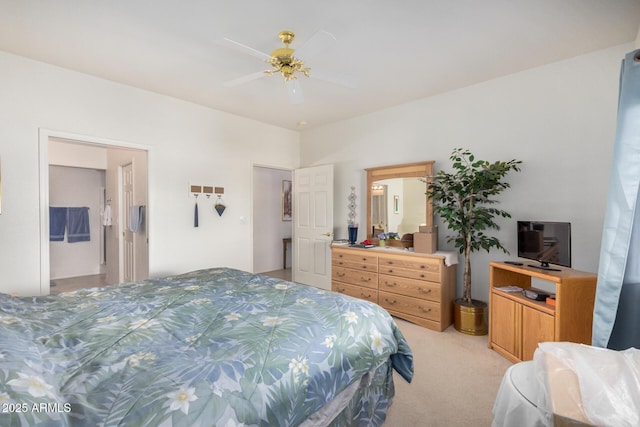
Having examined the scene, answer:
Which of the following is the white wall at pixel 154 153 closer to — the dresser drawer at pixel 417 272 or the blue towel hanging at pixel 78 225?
the dresser drawer at pixel 417 272

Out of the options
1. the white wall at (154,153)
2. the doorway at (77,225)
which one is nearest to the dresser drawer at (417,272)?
the white wall at (154,153)

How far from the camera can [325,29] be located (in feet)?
7.54

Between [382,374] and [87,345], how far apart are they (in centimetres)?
153

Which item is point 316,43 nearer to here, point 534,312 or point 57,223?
point 534,312

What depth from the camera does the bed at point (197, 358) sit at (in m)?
0.91

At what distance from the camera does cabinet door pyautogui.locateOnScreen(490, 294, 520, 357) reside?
8.20ft

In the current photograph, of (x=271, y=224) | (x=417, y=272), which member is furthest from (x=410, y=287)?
(x=271, y=224)

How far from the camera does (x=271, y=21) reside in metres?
2.21

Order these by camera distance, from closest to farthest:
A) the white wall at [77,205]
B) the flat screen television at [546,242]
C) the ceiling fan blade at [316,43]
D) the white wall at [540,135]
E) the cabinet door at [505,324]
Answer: the ceiling fan blade at [316,43], the flat screen television at [546,242], the cabinet door at [505,324], the white wall at [540,135], the white wall at [77,205]

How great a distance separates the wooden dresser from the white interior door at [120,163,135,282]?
2.92 metres

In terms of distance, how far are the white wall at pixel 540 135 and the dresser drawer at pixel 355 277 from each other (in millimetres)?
923

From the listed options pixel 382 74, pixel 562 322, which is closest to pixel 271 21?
pixel 382 74

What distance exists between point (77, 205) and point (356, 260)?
17.4 feet

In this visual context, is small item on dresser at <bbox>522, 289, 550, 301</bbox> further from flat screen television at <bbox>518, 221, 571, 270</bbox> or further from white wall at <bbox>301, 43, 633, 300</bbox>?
white wall at <bbox>301, 43, 633, 300</bbox>
